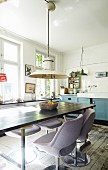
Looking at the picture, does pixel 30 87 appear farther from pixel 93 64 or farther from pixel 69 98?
pixel 93 64

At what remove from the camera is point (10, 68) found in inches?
163

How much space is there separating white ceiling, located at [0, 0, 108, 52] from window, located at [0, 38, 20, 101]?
1.67 ft

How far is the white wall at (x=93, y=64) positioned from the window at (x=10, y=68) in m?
2.42

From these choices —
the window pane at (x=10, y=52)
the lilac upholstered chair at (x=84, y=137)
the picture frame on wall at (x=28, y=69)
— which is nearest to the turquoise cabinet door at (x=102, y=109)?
the lilac upholstered chair at (x=84, y=137)

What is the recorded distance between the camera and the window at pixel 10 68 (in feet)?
12.7

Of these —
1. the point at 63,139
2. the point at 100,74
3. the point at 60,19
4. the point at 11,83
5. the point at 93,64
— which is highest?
the point at 60,19

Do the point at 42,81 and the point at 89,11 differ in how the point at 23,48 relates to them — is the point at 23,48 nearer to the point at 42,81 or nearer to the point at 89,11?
the point at 42,81

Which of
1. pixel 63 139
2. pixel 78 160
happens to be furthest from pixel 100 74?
pixel 63 139

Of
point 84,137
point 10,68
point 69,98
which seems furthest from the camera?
point 69,98

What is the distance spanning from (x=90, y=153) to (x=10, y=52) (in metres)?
3.34

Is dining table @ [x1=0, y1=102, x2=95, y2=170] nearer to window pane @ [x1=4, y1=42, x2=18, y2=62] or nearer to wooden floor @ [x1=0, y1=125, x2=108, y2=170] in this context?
wooden floor @ [x1=0, y1=125, x2=108, y2=170]

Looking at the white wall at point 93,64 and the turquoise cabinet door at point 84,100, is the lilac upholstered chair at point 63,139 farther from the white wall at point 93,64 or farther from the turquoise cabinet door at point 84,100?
the white wall at point 93,64

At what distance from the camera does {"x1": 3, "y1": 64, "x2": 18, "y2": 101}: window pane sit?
4010mm

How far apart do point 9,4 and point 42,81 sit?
305 cm
